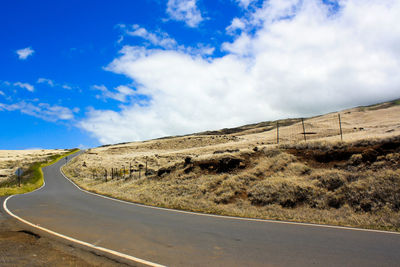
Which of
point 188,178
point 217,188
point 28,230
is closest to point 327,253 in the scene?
point 28,230

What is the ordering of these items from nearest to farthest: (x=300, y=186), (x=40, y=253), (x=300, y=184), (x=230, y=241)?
(x=40, y=253), (x=230, y=241), (x=300, y=186), (x=300, y=184)

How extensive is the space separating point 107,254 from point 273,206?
325 inches

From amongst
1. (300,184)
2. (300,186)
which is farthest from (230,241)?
(300,184)

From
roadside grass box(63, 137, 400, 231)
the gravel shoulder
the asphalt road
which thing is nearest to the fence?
roadside grass box(63, 137, 400, 231)

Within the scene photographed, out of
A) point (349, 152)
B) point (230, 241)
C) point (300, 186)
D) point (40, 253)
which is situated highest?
point (349, 152)

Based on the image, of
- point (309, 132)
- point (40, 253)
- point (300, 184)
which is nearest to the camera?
point (40, 253)

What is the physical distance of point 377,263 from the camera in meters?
5.47

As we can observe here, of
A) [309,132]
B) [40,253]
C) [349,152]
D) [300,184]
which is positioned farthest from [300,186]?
[309,132]

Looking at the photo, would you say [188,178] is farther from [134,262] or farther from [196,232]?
[134,262]

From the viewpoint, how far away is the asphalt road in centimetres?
584

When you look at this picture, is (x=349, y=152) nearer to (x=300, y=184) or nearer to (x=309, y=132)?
(x=300, y=184)

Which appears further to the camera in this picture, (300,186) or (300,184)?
(300,184)

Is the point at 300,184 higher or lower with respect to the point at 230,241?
higher

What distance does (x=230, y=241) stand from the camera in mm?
7395
